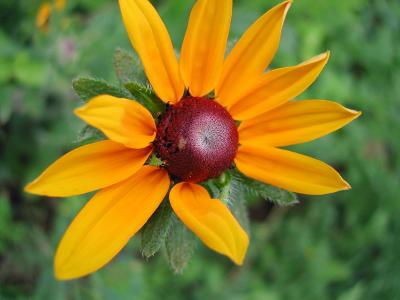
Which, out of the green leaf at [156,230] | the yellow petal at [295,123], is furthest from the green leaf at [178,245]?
the yellow petal at [295,123]

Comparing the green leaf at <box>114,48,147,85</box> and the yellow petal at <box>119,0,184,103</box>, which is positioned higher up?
the yellow petal at <box>119,0,184,103</box>

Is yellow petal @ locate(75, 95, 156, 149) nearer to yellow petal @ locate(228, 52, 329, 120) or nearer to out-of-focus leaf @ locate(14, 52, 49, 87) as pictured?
yellow petal @ locate(228, 52, 329, 120)

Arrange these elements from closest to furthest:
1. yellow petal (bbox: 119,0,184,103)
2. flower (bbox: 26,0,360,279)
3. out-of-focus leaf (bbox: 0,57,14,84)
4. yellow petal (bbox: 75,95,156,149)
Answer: yellow petal (bbox: 75,95,156,149)
flower (bbox: 26,0,360,279)
yellow petal (bbox: 119,0,184,103)
out-of-focus leaf (bbox: 0,57,14,84)

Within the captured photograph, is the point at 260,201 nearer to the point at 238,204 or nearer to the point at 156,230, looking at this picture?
the point at 238,204

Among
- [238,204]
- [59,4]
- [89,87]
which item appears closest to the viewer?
[89,87]

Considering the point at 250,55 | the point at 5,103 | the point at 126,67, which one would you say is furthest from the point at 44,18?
the point at 250,55

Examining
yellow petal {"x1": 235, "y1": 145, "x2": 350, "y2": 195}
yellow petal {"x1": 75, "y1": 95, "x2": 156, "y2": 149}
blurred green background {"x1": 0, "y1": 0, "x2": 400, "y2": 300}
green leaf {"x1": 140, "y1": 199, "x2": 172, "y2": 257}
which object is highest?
yellow petal {"x1": 75, "y1": 95, "x2": 156, "y2": 149}

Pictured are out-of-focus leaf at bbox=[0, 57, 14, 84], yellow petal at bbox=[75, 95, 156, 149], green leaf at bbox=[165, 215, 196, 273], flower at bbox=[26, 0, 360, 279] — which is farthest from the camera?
out-of-focus leaf at bbox=[0, 57, 14, 84]

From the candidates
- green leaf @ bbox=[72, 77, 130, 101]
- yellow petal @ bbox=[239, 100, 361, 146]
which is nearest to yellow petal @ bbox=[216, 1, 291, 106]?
yellow petal @ bbox=[239, 100, 361, 146]
